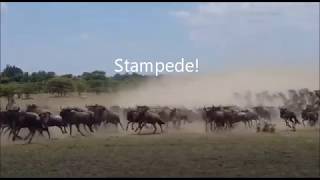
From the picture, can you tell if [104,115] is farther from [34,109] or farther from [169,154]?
[169,154]

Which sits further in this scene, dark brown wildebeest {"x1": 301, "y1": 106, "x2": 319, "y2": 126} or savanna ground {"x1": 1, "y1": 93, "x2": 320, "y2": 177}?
dark brown wildebeest {"x1": 301, "y1": 106, "x2": 319, "y2": 126}

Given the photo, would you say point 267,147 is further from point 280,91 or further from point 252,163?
point 280,91

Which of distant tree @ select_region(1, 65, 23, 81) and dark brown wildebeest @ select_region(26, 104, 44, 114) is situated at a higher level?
distant tree @ select_region(1, 65, 23, 81)

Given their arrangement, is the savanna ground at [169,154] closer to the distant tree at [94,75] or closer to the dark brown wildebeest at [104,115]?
the dark brown wildebeest at [104,115]

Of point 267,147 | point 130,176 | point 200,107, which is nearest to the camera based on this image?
point 130,176

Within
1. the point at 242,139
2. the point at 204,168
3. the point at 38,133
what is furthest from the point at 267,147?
the point at 38,133

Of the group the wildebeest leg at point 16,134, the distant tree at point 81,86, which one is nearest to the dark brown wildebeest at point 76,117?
the distant tree at point 81,86

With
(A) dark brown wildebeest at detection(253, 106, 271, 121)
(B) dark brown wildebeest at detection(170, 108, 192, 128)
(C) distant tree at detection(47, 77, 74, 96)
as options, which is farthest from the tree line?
(A) dark brown wildebeest at detection(253, 106, 271, 121)

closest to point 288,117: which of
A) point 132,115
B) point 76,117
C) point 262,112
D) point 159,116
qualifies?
point 262,112

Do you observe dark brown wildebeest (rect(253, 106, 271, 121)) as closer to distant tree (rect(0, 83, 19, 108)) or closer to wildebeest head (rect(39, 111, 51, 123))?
wildebeest head (rect(39, 111, 51, 123))

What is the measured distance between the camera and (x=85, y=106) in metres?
22.6

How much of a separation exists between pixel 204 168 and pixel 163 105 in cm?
573

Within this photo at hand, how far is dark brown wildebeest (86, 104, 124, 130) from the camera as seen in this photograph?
22.8 meters

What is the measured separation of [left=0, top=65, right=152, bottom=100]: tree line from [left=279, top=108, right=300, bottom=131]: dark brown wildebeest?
5823 mm
